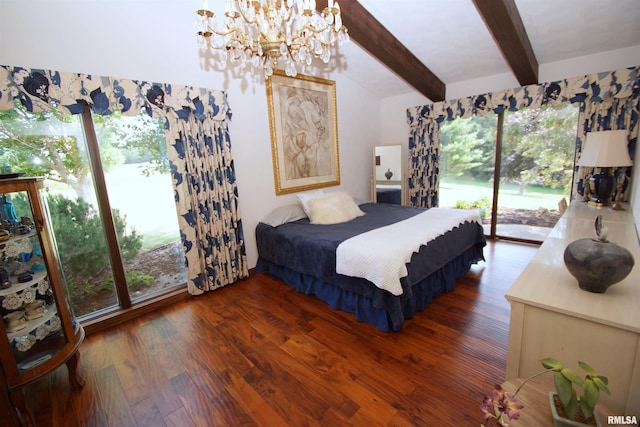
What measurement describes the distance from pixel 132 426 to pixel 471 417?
1.79 meters

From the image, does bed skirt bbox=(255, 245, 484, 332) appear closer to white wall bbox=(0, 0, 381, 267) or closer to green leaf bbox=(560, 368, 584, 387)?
white wall bbox=(0, 0, 381, 267)

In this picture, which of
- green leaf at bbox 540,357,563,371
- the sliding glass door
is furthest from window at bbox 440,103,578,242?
green leaf at bbox 540,357,563,371

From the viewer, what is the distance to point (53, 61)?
6.95ft

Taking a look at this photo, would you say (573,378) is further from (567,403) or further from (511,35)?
(511,35)

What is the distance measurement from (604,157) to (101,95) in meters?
4.39

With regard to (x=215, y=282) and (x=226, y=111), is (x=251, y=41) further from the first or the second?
(x=215, y=282)

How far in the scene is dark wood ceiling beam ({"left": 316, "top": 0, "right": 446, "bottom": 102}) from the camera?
2729 millimetres

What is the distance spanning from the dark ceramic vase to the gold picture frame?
2.93m

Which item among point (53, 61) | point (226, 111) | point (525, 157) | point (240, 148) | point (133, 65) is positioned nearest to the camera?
point (53, 61)

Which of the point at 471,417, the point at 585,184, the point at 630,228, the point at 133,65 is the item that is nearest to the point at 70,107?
the point at 133,65

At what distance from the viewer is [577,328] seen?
115 cm

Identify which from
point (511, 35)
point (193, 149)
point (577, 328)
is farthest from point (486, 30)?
point (193, 149)

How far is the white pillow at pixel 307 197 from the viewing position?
3504mm

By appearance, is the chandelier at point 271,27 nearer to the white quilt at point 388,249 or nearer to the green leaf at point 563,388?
the white quilt at point 388,249
